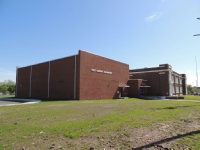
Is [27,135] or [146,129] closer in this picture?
[27,135]

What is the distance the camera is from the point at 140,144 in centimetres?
514

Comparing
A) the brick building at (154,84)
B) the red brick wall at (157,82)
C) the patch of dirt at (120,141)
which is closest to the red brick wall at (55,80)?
the brick building at (154,84)

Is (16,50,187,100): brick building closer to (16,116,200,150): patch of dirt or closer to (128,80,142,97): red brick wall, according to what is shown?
(128,80,142,97): red brick wall

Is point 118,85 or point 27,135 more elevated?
point 118,85

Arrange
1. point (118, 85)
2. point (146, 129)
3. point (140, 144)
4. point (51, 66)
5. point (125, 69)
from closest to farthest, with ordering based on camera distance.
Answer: point (140, 144)
point (146, 129)
point (51, 66)
point (118, 85)
point (125, 69)

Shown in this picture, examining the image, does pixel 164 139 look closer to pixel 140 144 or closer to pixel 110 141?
pixel 140 144

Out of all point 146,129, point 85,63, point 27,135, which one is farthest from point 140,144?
point 85,63

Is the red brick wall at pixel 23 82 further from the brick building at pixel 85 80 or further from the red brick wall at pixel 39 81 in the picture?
the red brick wall at pixel 39 81

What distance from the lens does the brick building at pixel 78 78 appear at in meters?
29.0

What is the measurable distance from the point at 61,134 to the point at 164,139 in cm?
395

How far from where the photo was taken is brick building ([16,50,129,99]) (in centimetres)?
2903

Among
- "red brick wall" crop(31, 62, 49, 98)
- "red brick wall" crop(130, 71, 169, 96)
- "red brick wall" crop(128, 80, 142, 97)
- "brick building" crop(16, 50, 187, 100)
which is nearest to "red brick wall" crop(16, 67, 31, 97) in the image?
"brick building" crop(16, 50, 187, 100)

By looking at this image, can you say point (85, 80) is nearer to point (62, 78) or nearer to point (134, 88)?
point (62, 78)

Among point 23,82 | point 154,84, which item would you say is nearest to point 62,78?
point 23,82
